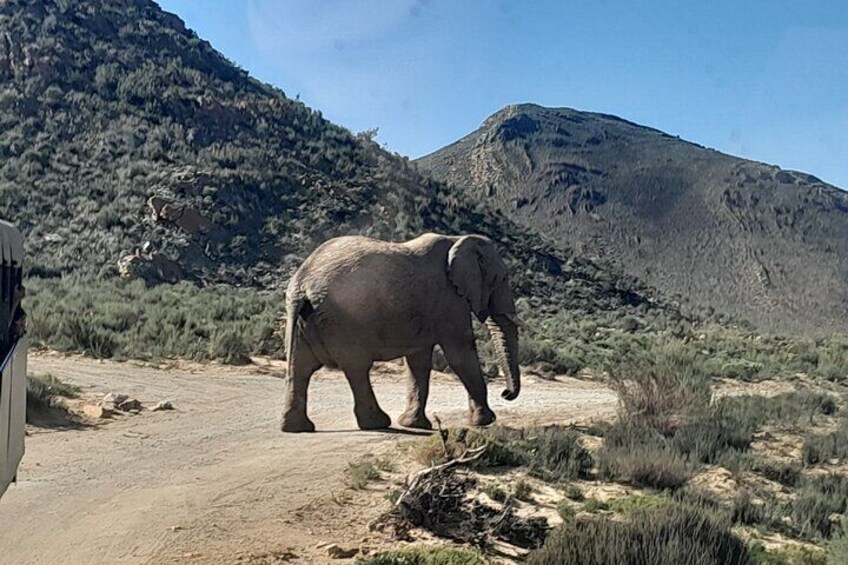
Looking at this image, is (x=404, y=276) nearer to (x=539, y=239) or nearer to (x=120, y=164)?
(x=120, y=164)

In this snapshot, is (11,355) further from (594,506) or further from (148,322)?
(148,322)

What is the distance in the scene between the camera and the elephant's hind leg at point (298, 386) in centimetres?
1181

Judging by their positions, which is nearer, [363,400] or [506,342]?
[363,400]

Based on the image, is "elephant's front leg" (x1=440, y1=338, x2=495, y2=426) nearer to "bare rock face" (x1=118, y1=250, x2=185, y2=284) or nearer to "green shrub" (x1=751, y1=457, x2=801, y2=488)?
"green shrub" (x1=751, y1=457, x2=801, y2=488)

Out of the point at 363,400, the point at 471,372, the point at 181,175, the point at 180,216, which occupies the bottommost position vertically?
the point at 363,400

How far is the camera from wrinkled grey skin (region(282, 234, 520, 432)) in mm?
11617

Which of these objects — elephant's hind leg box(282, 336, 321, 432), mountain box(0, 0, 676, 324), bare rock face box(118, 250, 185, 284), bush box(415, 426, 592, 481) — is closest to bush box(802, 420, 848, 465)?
bush box(415, 426, 592, 481)

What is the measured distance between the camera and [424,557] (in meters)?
6.75

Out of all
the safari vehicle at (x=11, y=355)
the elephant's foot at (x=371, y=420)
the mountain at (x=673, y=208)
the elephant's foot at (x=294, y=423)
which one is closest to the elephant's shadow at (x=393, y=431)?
the elephant's foot at (x=371, y=420)

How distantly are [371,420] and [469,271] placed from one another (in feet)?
7.58

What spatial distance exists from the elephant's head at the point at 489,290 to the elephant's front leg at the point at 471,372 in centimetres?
42

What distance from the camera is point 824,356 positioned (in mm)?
28297

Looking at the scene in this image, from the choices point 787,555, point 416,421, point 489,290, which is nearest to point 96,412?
point 416,421

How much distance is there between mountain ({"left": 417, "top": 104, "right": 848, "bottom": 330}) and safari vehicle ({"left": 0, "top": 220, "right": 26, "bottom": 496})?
5733cm
